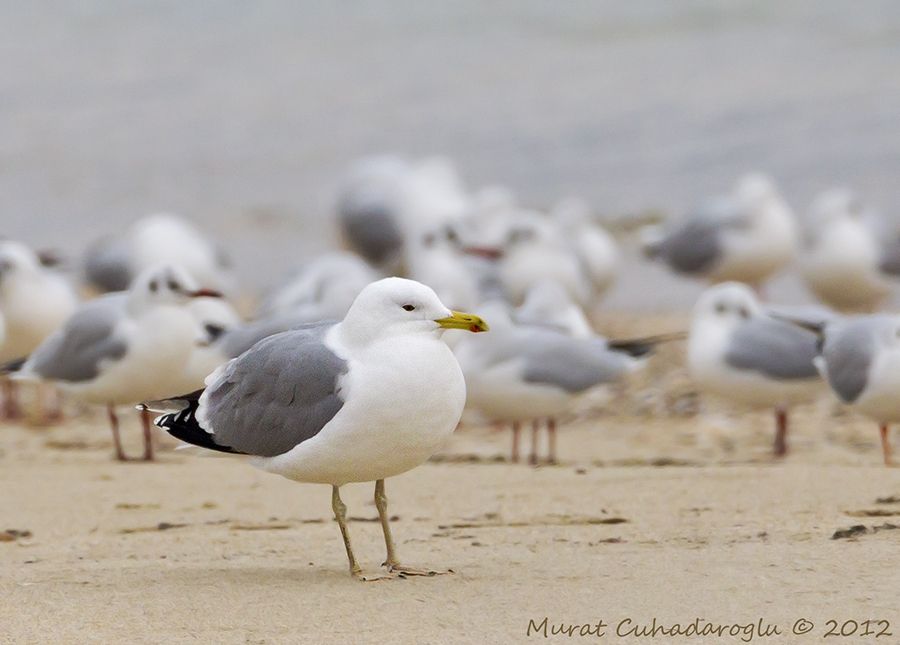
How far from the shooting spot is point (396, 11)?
2492 centimetres

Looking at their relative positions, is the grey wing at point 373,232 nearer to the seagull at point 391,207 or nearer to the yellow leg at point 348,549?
the seagull at point 391,207

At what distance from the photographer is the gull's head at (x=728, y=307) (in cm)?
806

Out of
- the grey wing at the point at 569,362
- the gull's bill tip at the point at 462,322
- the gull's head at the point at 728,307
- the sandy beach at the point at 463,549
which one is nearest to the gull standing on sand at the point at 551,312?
the grey wing at the point at 569,362

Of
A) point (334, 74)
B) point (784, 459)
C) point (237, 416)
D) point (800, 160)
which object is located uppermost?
point (334, 74)

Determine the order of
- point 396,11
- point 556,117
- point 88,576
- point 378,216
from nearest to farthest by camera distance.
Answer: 1. point 88,576
2. point 378,216
3. point 556,117
4. point 396,11

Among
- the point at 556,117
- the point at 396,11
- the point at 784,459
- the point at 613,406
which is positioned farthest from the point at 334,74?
the point at 784,459

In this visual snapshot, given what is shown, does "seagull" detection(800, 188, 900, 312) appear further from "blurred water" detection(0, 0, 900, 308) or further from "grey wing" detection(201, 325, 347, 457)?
"grey wing" detection(201, 325, 347, 457)

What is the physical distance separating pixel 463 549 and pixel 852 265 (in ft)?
25.0

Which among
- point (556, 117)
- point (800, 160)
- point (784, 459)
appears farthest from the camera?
point (556, 117)

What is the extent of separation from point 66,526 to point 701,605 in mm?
2471

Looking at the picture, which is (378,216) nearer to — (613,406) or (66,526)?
(613,406)

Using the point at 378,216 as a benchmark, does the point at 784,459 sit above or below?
below

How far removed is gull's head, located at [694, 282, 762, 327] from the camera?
26.5ft

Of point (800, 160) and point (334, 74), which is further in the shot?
point (334, 74)
